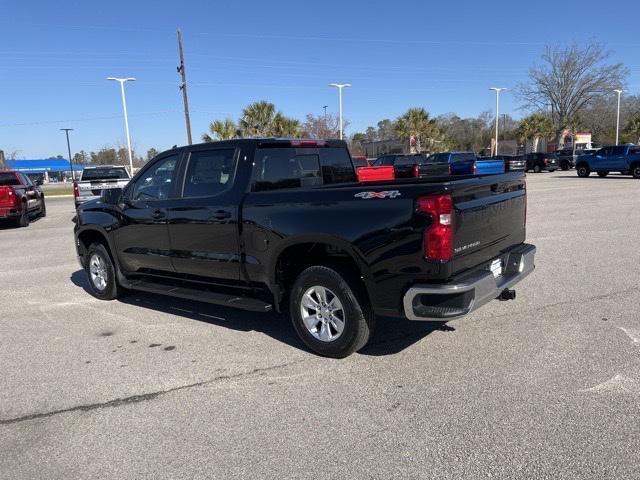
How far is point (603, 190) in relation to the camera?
68.8ft

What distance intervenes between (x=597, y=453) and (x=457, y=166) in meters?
22.2

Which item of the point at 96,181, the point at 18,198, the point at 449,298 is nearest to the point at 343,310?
the point at 449,298

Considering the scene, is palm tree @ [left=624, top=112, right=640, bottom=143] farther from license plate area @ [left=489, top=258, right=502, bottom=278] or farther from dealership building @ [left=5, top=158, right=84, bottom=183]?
dealership building @ [left=5, top=158, right=84, bottom=183]

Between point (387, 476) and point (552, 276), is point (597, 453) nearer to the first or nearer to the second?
point (387, 476)

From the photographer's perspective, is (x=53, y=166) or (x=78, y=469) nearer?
(x=78, y=469)

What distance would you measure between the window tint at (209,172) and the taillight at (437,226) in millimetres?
2087

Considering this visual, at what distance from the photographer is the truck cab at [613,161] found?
91.5 ft

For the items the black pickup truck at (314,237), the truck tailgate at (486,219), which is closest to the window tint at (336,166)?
the black pickup truck at (314,237)

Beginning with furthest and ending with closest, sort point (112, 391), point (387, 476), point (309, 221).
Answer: point (309, 221) < point (112, 391) < point (387, 476)

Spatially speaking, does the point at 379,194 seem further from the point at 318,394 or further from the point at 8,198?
the point at 8,198

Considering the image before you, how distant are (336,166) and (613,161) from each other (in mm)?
27945

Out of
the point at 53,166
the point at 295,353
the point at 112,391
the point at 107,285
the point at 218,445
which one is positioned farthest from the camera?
the point at 53,166

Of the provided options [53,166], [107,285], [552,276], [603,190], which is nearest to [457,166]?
[603,190]

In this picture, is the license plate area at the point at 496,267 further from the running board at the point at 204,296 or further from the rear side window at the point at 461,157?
the rear side window at the point at 461,157
